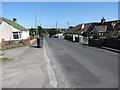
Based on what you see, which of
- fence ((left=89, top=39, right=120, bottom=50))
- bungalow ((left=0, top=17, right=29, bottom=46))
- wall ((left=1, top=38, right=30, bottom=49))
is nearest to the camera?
fence ((left=89, top=39, right=120, bottom=50))

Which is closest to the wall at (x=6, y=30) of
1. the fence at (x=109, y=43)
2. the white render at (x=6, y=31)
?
the white render at (x=6, y=31)

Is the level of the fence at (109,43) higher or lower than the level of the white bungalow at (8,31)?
lower

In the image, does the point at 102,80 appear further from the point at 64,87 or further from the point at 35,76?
the point at 35,76

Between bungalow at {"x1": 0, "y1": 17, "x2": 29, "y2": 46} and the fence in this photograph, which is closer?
the fence

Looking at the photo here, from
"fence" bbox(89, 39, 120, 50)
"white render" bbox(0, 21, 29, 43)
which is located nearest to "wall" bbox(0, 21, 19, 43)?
"white render" bbox(0, 21, 29, 43)

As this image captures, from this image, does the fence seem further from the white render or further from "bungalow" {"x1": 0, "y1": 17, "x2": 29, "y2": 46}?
the white render

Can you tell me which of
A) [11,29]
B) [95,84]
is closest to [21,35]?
[11,29]

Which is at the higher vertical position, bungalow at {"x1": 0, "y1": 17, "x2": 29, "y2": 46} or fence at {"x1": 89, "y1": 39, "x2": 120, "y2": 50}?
bungalow at {"x1": 0, "y1": 17, "x2": 29, "y2": 46}

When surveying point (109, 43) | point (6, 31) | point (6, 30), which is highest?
point (6, 30)

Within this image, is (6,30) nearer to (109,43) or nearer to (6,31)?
(6,31)

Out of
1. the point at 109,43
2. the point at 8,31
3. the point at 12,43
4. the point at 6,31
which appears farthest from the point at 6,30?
the point at 109,43

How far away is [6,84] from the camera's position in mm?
5457

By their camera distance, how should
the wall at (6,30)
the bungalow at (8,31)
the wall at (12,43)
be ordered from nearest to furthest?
the wall at (12,43), the wall at (6,30), the bungalow at (8,31)

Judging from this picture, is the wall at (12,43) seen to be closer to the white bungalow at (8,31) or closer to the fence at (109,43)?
the white bungalow at (8,31)
